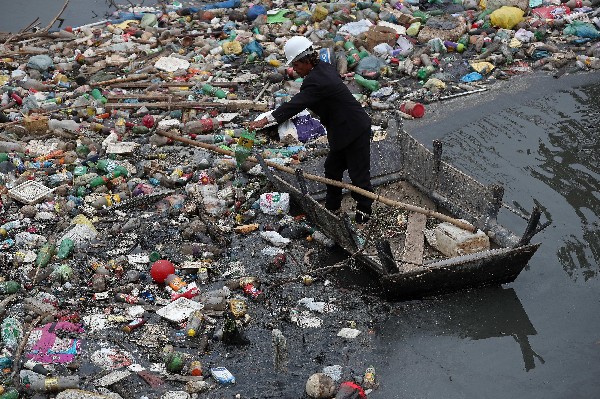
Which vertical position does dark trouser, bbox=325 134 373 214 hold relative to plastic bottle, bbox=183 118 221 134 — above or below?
above

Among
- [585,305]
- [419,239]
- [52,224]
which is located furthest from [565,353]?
[52,224]

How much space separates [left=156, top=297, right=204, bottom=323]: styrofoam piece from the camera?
7.10 m

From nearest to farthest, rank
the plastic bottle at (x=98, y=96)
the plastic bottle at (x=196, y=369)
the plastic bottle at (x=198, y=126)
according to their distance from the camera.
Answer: the plastic bottle at (x=196, y=369)
the plastic bottle at (x=198, y=126)
the plastic bottle at (x=98, y=96)

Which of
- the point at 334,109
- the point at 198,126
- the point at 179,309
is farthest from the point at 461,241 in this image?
the point at 198,126

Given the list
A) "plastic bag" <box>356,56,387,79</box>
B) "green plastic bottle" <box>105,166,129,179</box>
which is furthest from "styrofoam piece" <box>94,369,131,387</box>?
"plastic bag" <box>356,56,387,79</box>

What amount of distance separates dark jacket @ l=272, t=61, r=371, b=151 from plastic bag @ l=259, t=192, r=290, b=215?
106 centimetres

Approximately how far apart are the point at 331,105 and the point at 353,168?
72 cm

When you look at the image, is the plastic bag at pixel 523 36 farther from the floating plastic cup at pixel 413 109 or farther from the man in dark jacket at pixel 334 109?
the man in dark jacket at pixel 334 109

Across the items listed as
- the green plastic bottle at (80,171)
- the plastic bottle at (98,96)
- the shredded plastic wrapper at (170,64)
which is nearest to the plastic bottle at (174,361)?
the green plastic bottle at (80,171)

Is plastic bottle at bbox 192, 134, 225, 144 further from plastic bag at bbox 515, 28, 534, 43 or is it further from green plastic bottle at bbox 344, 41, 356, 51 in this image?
plastic bag at bbox 515, 28, 534, 43

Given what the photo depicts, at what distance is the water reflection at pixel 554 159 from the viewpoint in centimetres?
828

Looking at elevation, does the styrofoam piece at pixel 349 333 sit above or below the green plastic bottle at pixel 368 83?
above

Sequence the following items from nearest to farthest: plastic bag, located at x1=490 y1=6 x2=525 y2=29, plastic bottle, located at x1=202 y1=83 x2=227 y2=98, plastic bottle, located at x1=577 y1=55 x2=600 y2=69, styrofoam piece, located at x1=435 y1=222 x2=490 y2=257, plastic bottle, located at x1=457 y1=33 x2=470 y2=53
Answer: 1. styrofoam piece, located at x1=435 y1=222 x2=490 y2=257
2. plastic bottle, located at x1=202 y1=83 x2=227 y2=98
3. plastic bottle, located at x1=577 y1=55 x2=600 y2=69
4. plastic bottle, located at x1=457 y1=33 x2=470 y2=53
5. plastic bag, located at x1=490 y1=6 x2=525 y2=29

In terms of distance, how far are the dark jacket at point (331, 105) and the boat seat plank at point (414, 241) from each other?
106 centimetres
